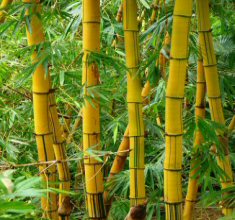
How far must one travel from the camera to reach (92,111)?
1.63 meters

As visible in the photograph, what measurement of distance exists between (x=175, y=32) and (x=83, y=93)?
0.40 metres

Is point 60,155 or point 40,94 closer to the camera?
point 40,94

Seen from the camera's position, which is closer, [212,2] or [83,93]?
[83,93]

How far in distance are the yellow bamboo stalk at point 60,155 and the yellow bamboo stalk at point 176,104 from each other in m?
0.46

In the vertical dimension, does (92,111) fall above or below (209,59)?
below

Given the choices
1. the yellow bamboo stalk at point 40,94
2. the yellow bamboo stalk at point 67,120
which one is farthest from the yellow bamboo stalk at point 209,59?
the yellow bamboo stalk at point 67,120

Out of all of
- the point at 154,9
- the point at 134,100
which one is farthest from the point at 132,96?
the point at 154,9

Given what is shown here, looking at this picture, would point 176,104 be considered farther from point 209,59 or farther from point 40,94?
point 40,94

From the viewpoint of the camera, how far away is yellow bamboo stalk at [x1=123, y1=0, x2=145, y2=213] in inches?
60.5

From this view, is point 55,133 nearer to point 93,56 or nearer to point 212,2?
point 93,56

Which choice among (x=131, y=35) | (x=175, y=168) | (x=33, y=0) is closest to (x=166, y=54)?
(x=131, y=35)

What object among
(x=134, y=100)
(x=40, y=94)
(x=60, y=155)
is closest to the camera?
(x=134, y=100)

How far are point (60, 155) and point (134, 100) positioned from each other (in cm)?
46

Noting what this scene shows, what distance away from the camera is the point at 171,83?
56.1 inches
